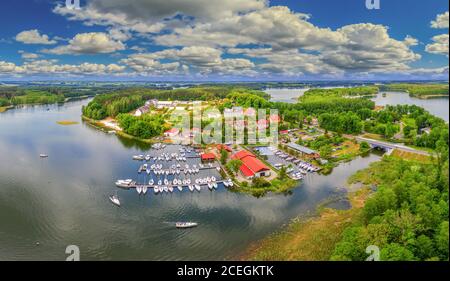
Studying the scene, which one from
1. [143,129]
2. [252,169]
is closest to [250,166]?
[252,169]

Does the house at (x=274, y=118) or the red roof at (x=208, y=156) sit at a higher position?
the house at (x=274, y=118)

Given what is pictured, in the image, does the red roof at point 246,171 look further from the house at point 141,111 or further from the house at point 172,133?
the house at point 141,111

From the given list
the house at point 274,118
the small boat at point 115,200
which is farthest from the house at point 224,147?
the house at point 274,118

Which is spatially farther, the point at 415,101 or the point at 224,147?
the point at 415,101

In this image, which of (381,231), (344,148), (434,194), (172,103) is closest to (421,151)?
(344,148)

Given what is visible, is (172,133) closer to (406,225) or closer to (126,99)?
(126,99)

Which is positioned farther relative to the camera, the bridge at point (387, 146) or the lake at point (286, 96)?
the lake at point (286, 96)
